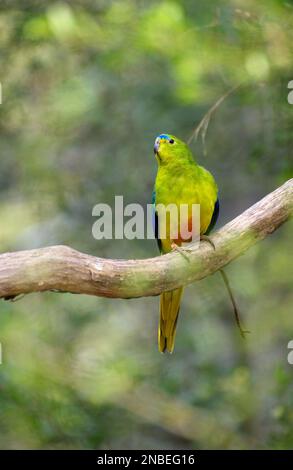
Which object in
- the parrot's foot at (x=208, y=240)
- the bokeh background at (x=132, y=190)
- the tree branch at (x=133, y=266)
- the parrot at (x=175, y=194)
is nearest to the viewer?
the tree branch at (x=133, y=266)

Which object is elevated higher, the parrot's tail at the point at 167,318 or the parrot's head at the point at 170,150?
the parrot's head at the point at 170,150

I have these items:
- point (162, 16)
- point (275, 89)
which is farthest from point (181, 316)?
point (162, 16)

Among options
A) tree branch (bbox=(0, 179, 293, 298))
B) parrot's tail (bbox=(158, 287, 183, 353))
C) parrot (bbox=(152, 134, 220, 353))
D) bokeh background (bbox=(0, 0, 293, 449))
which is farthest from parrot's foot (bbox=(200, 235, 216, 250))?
bokeh background (bbox=(0, 0, 293, 449))

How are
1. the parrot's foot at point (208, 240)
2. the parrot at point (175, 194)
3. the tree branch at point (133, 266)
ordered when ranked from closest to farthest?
the tree branch at point (133, 266), the parrot's foot at point (208, 240), the parrot at point (175, 194)

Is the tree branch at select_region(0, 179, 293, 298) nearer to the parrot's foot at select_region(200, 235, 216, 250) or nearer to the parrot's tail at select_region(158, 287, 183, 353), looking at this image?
the parrot's foot at select_region(200, 235, 216, 250)

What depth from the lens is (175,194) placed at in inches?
193

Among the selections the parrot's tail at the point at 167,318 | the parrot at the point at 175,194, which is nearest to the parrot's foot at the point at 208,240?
the parrot at the point at 175,194

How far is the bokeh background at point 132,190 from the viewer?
5.69m

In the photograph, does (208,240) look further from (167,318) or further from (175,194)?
(167,318)

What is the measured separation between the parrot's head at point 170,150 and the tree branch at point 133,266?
0.98 m

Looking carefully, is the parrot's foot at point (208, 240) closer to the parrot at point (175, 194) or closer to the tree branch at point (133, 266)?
the tree branch at point (133, 266)

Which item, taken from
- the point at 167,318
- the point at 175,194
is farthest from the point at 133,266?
the point at 167,318

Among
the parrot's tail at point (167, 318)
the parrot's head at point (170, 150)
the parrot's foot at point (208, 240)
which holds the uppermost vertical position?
the parrot's head at point (170, 150)

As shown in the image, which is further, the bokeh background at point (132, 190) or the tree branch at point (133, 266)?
the bokeh background at point (132, 190)
